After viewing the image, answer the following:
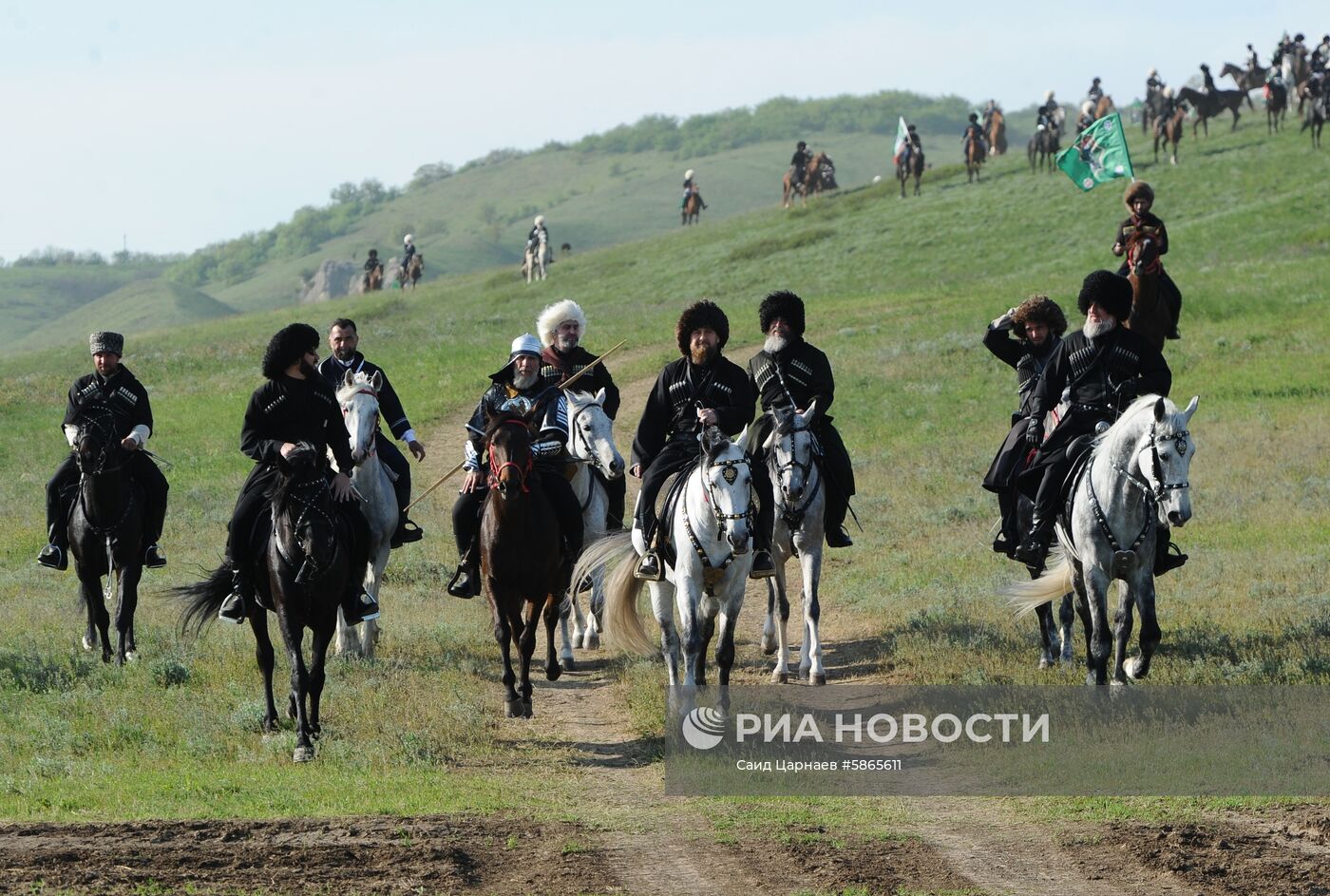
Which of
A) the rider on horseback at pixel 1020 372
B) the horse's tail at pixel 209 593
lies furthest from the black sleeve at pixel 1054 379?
the horse's tail at pixel 209 593

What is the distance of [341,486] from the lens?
12.5 metres

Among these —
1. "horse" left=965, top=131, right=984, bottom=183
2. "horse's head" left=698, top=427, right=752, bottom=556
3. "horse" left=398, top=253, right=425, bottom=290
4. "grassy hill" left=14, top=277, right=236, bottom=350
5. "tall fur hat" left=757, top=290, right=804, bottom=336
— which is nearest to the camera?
"horse's head" left=698, top=427, right=752, bottom=556

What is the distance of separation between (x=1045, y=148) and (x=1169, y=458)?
196ft

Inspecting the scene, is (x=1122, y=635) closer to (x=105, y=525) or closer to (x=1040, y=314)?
(x=1040, y=314)

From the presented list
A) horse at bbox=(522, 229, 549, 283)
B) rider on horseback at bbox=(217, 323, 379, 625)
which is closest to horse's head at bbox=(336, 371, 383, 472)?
rider on horseback at bbox=(217, 323, 379, 625)

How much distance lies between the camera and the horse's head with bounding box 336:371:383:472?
46.8 ft

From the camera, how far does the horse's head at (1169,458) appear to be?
38.5 feet

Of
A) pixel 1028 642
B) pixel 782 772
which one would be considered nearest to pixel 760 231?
pixel 1028 642

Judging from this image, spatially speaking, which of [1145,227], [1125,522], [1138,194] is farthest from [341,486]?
[1138,194]

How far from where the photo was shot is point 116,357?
51.5 feet

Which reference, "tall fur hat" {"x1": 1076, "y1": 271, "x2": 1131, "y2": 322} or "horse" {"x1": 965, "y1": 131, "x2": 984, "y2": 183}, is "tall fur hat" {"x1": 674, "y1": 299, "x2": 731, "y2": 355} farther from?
"horse" {"x1": 965, "y1": 131, "x2": 984, "y2": 183}

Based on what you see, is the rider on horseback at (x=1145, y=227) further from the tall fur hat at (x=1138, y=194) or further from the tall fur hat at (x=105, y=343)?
the tall fur hat at (x=105, y=343)

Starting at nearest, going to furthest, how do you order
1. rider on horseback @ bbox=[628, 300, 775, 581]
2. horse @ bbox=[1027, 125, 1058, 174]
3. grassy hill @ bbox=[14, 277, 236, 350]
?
rider on horseback @ bbox=[628, 300, 775, 581] < horse @ bbox=[1027, 125, 1058, 174] < grassy hill @ bbox=[14, 277, 236, 350]

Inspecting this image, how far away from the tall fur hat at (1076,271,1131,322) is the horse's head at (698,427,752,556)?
3.78 meters
